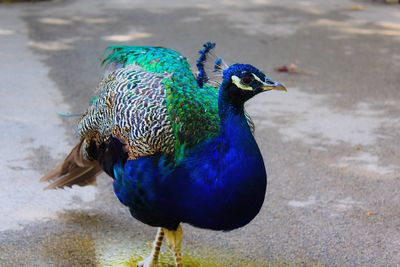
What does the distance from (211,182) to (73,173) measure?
116 cm

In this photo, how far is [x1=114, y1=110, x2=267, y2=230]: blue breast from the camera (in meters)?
2.33

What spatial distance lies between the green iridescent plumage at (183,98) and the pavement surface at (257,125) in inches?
28.2

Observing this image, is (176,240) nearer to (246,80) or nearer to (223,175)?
(223,175)

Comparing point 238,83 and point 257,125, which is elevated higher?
point 238,83

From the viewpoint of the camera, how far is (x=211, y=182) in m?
2.36

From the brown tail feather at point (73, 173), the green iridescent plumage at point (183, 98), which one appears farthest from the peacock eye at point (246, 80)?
the brown tail feather at point (73, 173)

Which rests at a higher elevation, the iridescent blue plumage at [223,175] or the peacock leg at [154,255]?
the iridescent blue plumage at [223,175]

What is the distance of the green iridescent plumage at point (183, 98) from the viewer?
2.50 meters

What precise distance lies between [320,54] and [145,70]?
3.29 meters

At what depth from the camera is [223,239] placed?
124 inches

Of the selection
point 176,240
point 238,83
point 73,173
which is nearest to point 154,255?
point 176,240

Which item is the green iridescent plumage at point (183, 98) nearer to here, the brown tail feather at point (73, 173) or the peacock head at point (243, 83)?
the peacock head at point (243, 83)

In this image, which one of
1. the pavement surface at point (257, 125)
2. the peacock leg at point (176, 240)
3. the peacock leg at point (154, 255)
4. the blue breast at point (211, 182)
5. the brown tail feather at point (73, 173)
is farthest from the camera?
the brown tail feather at point (73, 173)

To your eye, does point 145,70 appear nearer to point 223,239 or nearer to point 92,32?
point 223,239
